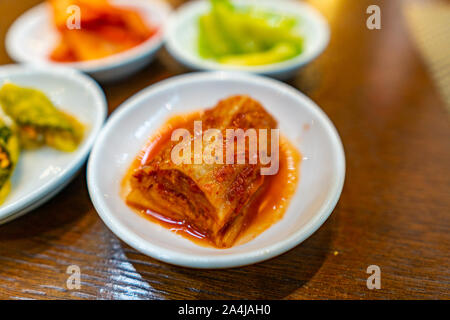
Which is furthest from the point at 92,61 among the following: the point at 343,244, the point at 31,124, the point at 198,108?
the point at 343,244

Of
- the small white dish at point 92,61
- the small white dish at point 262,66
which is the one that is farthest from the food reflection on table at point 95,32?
the small white dish at point 262,66

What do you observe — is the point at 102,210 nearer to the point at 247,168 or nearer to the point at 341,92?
the point at 247,168

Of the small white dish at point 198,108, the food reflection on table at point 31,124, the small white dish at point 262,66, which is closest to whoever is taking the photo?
the small white dish at point 198,108

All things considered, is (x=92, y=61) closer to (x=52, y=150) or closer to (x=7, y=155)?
(x=52, y=150)

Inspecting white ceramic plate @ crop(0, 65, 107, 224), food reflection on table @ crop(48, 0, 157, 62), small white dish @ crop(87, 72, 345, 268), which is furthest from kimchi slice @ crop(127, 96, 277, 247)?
food reflection on table @ crop(48, 0, 157, 62)

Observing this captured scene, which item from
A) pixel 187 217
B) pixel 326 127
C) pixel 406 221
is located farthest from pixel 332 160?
pixel 187 217

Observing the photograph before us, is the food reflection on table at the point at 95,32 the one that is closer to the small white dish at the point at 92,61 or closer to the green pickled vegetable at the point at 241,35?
the small white dish at the point at 92,61

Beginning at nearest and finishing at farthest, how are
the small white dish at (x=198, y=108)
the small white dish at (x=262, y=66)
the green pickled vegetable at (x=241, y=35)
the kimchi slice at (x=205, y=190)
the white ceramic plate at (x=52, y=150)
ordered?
the small white dish at (x=198, y=108), the kimchi slice at (x=205, y=190), the white ceramic plate at (x=52, y=150), the small white dish at (x=262, y=66), the green pickled vegetable at (x=241, y=35)
